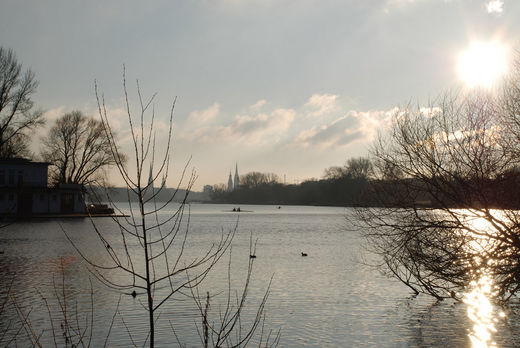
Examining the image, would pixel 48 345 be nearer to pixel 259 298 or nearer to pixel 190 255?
pixel 259 298

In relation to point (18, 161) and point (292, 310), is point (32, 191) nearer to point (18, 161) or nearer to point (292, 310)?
point (18, 161)

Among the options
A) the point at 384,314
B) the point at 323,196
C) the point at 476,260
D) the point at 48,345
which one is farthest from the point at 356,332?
the point at 323,196

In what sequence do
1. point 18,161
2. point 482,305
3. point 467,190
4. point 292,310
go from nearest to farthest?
point 467,190, point 292,310, point 482,305, point 18,161

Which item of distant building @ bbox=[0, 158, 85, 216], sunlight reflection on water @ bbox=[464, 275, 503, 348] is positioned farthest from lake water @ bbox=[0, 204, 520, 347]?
distant building @ bbox=[0, 158, 85, 216]

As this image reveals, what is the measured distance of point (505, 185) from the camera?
1140 centimetres

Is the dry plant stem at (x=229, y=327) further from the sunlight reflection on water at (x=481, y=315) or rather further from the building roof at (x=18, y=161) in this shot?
the building roof at (x=18, y=161)

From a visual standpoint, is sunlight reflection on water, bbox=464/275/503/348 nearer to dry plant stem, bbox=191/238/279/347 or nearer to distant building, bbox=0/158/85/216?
dry plant stem, bbox=191/238/279/347

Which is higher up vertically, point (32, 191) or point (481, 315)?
point (32, 191)

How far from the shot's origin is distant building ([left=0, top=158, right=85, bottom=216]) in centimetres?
5644

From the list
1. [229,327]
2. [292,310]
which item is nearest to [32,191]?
[292,310]

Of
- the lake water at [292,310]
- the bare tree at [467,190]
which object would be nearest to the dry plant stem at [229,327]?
the lake water at [292,310]

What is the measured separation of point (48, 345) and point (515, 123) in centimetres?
1273

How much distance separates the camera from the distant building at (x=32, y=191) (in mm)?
56438

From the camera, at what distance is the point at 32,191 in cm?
→ 5922
